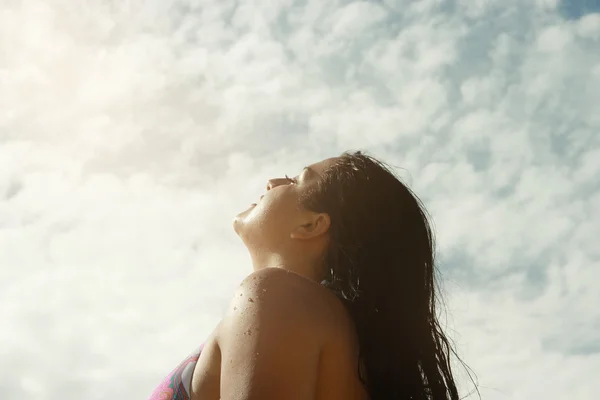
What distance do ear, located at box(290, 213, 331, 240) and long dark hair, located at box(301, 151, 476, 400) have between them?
0.15 feet

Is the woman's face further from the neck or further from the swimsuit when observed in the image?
the swimsuit

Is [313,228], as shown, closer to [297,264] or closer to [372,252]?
[297,264]

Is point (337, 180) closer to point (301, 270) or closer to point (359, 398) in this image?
point (301, 270)

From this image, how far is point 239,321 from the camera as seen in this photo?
10.2 feet

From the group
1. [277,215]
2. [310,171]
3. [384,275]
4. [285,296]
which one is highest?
[310,171]

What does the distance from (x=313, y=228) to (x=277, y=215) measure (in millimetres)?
246

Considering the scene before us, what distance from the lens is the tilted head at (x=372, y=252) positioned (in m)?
3.59

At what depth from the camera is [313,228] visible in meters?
4.00

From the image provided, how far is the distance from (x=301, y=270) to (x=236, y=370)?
3.50 ft

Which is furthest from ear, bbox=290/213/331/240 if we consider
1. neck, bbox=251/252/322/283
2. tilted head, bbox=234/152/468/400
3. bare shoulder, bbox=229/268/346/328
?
bare shoulder, bbox=229/268/346/328

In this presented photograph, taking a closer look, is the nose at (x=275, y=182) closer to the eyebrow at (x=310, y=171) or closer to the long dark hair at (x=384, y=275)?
the eyebrow at (x=310, y=171)

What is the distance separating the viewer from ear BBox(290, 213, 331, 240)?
396cm

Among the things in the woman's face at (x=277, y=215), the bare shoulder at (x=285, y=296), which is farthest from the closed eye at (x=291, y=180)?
the bare shoulder at (x=285, y=296)

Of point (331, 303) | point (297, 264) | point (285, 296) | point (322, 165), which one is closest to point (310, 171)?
point (322, 165)
